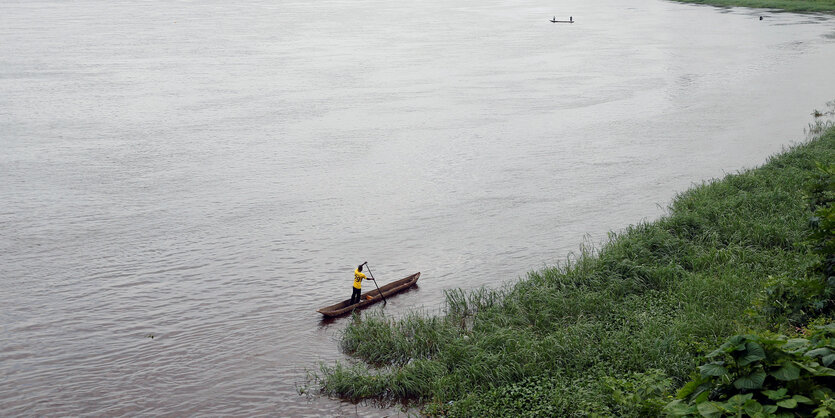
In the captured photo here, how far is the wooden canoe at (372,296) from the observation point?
634 inches

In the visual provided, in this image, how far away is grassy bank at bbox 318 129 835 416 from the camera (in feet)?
36.2

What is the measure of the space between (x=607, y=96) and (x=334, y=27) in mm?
43528

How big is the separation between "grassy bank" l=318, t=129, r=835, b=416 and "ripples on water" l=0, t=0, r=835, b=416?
1512mm

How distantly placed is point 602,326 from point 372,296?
568 cm

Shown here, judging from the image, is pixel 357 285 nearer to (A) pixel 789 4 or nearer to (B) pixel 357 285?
(B) pixel 357 285

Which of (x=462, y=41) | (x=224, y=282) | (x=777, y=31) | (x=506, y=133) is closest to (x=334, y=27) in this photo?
(x=462, y=41)

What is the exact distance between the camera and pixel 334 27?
78.0 metres

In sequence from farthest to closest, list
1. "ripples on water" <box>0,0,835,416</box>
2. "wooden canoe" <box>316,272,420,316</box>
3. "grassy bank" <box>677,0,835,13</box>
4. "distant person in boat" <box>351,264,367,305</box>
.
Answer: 1. "grassy bank" <box>677,0,835,13</box>
2. "distant person in boat" <box>351,264,367,305</box>
3. "wooden canoe" <box>316,272,420,316</box>
4. "ripples on water" <box>0,0,835,416</box>

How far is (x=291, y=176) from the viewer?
92.9 feet

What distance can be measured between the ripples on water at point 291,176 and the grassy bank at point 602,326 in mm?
1512

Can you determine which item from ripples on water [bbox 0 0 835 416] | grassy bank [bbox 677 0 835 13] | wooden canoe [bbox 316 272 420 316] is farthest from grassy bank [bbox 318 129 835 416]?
grassy bank [bbox 677 0 835 13]

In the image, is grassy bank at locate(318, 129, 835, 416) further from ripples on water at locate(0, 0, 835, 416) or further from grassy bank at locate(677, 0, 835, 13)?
grassy bank at locate(677, 0, 835, 13)

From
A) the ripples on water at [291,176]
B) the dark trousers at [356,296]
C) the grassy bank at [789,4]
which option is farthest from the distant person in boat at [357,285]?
the grassy bank at [789,4]

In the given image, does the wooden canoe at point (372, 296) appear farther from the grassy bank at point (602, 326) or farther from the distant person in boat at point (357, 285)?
the grassy bank at point (602, 326)
